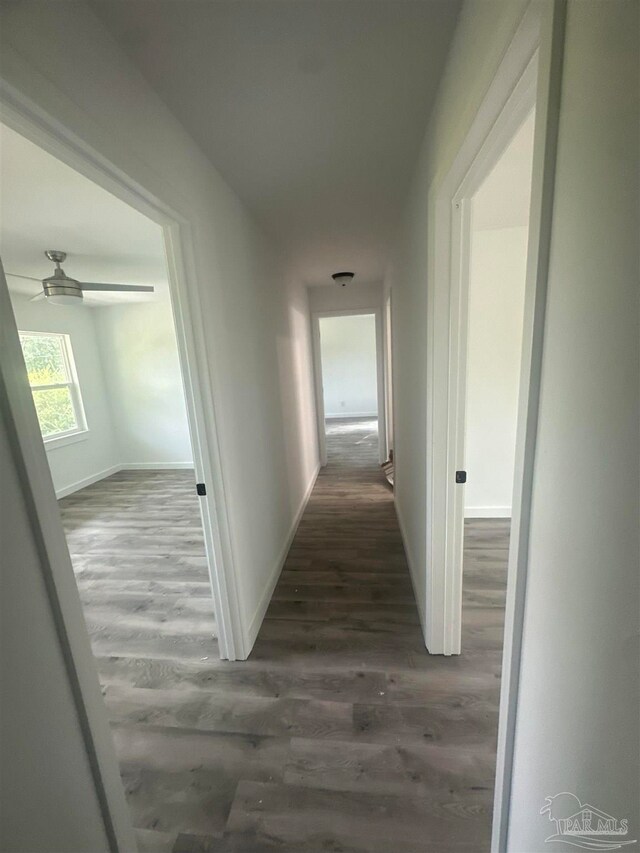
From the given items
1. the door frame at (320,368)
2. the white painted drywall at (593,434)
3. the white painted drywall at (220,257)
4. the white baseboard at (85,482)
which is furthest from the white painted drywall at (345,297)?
the white painted drywall at (593,434)

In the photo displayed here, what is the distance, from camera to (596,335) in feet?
1.53

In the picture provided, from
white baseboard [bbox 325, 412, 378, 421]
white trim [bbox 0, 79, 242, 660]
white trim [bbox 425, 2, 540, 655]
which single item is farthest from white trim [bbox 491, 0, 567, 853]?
white baseboard [bbox 325, 412, 378, 421]

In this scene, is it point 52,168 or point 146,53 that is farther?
point 52,168

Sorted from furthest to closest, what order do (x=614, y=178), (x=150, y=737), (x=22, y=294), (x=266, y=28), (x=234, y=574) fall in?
(x=22, y=294), (x=234, y=574), (x=150, y=737), (x=266, y=28), (x=614, y=178)

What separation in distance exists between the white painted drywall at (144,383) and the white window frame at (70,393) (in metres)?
0.48

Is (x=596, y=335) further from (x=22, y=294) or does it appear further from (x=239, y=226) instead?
(x=22, y=294)

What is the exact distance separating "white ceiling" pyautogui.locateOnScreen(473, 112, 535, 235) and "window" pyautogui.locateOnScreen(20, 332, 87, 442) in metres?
5.02

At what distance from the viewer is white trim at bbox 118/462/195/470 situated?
537 centimetres

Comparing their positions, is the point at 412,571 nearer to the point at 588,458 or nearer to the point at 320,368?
the point at 588,458

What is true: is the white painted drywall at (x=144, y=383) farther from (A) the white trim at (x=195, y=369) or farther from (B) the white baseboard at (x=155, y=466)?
(A) the white trim at (x=195, y=369)

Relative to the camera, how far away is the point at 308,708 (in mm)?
1504

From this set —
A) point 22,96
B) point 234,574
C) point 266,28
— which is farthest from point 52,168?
point 234,574

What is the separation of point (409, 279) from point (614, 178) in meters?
1.72

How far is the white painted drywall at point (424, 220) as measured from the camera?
78 cm
